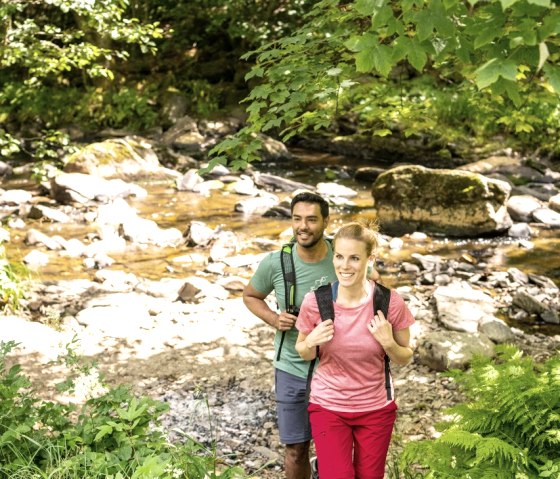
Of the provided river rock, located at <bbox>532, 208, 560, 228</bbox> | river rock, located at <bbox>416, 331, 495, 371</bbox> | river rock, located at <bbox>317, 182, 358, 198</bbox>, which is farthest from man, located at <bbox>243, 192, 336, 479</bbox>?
river rock, located at <bbox>317, 182, 358, 198</bbox>

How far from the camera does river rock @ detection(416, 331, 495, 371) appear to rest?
688 centimetres

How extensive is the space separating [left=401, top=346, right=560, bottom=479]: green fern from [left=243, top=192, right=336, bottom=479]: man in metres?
0.68

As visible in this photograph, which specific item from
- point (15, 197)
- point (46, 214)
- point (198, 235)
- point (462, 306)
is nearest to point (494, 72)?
point (462, 306)

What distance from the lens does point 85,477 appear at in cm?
318

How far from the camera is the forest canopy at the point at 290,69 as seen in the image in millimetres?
2857

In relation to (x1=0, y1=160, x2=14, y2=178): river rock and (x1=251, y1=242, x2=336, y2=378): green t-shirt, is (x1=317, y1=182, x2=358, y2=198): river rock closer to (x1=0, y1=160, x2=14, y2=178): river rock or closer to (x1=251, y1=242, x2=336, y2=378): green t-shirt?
(x1=0, y1=160, x2=14, y2=178): river rock

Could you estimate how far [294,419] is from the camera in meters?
4.22

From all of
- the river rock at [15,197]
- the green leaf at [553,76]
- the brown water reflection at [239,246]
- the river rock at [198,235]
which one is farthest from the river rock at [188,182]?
the green leaf at [553,76]

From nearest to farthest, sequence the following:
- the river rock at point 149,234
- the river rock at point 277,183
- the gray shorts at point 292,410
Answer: the gray shorts at point 292,410 → the river rock at point 149,234 → the river rock at point 277,183

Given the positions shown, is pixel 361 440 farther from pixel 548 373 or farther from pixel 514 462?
pixel 548 373

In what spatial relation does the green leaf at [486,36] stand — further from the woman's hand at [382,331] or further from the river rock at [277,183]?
the river rock at [277,183]

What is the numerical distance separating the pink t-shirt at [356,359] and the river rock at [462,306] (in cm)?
479

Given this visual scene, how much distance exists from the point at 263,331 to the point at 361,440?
470cm

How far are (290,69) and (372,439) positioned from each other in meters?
2.57
